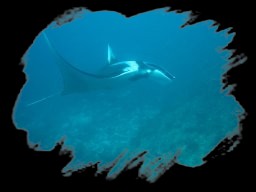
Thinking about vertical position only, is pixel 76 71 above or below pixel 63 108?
above

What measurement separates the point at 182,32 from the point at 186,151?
2622 cm

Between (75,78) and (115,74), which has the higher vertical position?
(115,74)

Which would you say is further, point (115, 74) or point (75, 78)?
point (75, 78)

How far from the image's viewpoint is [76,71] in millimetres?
5727

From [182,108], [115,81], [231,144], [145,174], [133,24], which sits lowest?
[133,24]

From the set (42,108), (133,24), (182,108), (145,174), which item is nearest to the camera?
(145,174)

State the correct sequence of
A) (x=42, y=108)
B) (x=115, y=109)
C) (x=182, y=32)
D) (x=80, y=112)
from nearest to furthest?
(x=115, y=109) → (x=80, y=112) → (x=42, y=108) → (x=182, y=32)

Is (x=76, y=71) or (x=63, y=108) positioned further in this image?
(x=63, y=108)

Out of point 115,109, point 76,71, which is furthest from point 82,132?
point 76,71

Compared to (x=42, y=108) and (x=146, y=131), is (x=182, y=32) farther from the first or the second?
(x=146, y=131)

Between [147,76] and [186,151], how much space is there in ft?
6.12

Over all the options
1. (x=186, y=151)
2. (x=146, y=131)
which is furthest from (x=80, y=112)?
(x=186, y=151)

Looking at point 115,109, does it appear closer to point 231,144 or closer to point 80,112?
point 80,112

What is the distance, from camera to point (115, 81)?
18.9 feet
